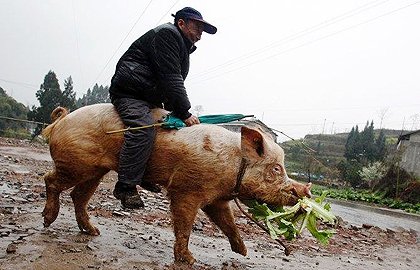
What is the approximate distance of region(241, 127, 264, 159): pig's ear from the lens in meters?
3.80

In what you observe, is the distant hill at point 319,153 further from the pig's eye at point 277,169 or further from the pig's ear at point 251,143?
the pig's ear at point 251,143

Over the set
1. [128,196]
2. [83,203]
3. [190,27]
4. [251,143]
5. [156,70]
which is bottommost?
[83,203]

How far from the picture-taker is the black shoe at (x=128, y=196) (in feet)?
12.5

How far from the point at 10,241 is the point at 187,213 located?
1.62 metres

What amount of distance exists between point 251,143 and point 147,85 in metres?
1.27

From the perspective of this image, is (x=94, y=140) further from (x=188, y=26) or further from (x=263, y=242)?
(x=263, y=242)

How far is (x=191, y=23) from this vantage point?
13.6 ft

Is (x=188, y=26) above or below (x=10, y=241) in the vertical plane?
above

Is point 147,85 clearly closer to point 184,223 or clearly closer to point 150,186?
point 150,186

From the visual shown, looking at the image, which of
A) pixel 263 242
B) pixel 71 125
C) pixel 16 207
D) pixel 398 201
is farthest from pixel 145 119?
pixel 398 201

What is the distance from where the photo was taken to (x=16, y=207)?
5.08m

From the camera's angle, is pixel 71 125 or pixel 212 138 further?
pixel 71 125

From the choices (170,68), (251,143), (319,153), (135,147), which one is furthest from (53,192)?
(319,153)

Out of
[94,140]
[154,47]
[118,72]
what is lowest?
[94,140]
